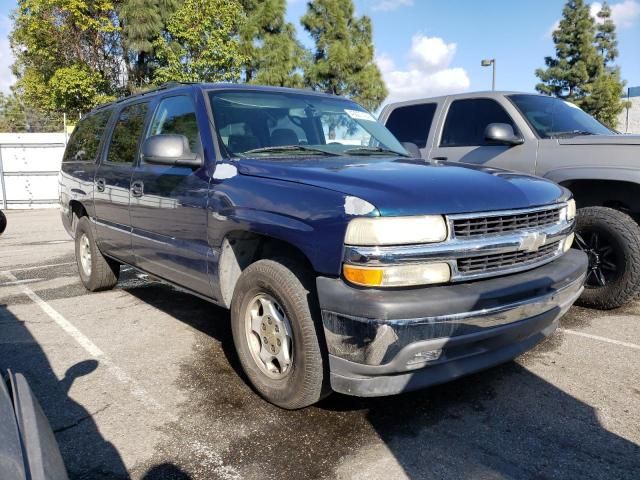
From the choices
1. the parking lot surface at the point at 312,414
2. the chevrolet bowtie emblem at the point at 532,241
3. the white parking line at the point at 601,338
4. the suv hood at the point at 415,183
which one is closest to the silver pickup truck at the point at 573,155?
the parking lot surface at the point at 312,414

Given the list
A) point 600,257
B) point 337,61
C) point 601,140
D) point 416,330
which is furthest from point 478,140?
point 337,61

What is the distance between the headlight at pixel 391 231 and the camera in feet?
7.81

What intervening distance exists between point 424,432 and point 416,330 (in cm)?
73

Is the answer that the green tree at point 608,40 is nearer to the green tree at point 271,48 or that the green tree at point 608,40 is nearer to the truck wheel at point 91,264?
the green tree at point 271,48

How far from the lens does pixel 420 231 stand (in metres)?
2.43

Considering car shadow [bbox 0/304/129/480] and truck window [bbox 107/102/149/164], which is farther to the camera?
truck window [bbox 107/102/149/164]

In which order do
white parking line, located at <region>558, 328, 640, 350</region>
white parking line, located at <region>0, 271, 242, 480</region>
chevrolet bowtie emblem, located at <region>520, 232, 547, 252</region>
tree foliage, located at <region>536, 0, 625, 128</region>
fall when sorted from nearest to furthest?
white parking line, located at <region>0, 271, 242, 480</region> → chevrolet bowtie emblem, located at <region>520, 232, 547, 252</region> → white parking line, located at <region>558, 328, 640, 350</region> → tree foliage, located at <region>536, 0, 625, 128</region>

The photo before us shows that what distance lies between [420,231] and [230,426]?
1471 mm

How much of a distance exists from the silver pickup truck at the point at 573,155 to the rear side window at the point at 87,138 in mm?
3082

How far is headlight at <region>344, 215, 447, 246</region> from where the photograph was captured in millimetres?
2381

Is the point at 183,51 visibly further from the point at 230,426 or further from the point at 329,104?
the point at 230,426

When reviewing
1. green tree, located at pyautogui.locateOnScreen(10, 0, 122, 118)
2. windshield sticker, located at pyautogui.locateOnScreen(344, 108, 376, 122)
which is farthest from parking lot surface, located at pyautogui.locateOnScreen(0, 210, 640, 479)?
green tree, located at pyautogui.locateOnScreen(10, 0, 122, 118)

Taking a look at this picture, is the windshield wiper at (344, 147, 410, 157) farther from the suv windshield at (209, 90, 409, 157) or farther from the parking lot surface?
the parking lot surface

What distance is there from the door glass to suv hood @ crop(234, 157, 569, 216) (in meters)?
0.59
